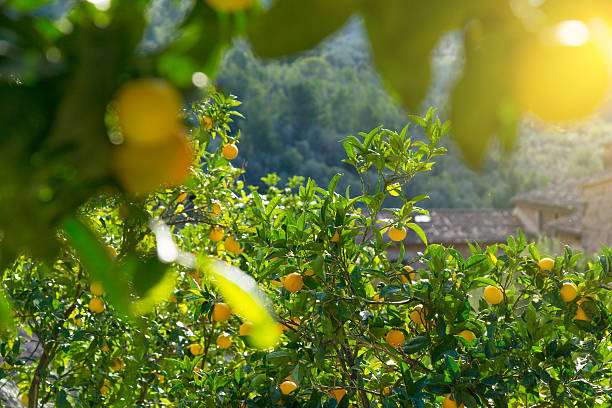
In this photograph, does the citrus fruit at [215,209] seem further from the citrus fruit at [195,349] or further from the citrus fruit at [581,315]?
the citrus fruit at [581,315]

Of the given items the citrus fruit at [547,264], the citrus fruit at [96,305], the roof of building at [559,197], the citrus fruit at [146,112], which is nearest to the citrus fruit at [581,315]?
the citrus fruit at [547,264]

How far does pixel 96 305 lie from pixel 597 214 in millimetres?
13435

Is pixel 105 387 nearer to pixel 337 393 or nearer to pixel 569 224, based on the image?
pixel 337 393

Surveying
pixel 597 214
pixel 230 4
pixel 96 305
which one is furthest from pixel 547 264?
pixel 597 214

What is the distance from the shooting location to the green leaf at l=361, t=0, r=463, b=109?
8.9 inches

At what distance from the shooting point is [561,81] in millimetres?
224

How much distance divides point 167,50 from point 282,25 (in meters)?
0.05

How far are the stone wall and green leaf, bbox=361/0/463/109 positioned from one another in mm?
13490

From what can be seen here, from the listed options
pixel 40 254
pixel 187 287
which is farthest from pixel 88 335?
pixel 40 254

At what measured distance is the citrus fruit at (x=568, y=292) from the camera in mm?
1452

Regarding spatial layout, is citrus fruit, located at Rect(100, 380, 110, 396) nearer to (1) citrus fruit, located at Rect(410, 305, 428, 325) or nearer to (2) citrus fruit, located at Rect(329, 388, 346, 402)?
(2) citrus fruit, located at Rect(329, 388, 346, 402)

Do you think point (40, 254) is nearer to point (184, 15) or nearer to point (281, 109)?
point (184, 15)

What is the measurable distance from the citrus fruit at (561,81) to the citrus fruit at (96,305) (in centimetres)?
A: 172

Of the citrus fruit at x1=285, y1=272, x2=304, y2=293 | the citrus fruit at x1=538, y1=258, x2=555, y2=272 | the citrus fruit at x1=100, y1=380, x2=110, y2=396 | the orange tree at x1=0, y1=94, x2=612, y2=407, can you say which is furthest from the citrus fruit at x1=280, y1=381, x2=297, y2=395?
the citrus fruit at x1=100, y1=380, x2=110, y2=396
